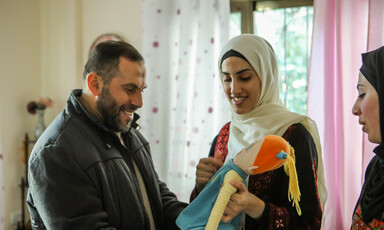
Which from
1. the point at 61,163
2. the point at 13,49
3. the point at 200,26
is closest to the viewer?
the point at 61,163

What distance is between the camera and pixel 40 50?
3.79 meters

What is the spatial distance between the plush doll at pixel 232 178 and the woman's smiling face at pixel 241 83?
400 mm

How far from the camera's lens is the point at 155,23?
10.1ft

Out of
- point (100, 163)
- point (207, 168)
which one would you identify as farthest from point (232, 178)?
point (100, 163)

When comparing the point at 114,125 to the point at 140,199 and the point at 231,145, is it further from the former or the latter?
the point at 231,145

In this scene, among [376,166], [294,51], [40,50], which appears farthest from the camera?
[40,50]

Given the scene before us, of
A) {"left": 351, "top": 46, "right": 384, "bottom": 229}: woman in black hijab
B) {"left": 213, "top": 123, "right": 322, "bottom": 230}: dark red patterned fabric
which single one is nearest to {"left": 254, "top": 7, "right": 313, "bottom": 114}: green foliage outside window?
{"left": 213, "top": 123, "right": 322, "bottom": 230}: dark red patterned fabric

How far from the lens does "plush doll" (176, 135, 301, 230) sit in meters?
1.06

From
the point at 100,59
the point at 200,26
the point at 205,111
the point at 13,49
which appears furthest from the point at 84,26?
the point at 100,59

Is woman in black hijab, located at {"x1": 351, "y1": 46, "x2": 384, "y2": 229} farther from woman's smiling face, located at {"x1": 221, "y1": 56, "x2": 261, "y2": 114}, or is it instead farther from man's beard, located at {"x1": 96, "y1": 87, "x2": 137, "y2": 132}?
man's beard, located at {"x1": 96, "y1": 87, "x2": 137, "y2": 132}

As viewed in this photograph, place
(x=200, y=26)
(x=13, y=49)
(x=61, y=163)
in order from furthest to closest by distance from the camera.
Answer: (x=13, y=49)
(x=200, y=26)
(x=61, y=163)

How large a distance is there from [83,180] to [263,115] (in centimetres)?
78

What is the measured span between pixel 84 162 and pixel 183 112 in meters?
1.82

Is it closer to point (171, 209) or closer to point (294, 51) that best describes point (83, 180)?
point (171, 209)
